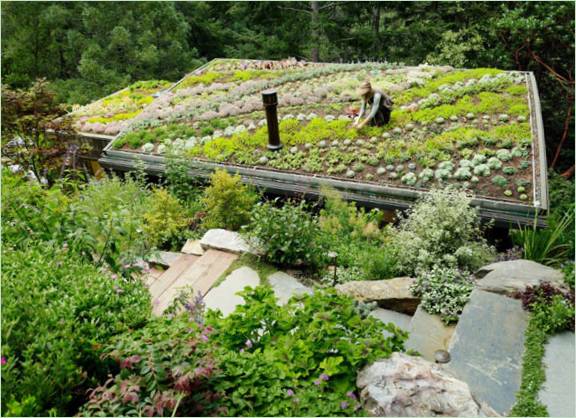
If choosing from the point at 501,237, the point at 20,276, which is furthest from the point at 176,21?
the point at 20,276

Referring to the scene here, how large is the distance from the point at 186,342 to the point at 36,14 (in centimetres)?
1417

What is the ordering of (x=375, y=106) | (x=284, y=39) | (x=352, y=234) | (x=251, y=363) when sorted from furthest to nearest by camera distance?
(x=284, y=39) → (x=375, y=106) → (x=352, y=234) → (x=251, y=363)

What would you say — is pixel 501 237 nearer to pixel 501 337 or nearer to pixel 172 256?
pixel 501 337

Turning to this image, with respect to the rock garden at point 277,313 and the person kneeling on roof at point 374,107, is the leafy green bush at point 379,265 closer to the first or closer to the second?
the rock garden at point 277,313

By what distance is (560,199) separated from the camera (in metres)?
8.27

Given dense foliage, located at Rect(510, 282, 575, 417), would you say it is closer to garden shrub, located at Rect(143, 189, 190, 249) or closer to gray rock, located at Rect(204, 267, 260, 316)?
gray rock, located at Rect(204, 267, 260, 316)

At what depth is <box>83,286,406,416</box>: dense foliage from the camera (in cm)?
230

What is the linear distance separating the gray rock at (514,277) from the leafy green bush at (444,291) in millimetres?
157

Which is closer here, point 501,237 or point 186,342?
point 186,342

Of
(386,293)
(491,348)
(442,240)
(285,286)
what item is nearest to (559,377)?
(491,348)

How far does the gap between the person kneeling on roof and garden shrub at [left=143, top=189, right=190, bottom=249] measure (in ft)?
9.70

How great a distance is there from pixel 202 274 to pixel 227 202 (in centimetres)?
104

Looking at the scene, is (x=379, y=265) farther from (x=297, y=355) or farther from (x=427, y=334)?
(x=297, y=355)

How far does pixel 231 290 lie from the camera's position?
15.5ft
